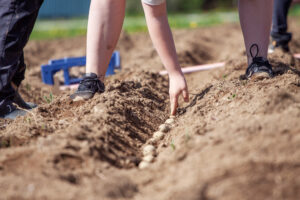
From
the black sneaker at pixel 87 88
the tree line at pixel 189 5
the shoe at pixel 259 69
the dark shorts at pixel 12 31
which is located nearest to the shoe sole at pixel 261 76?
the shoe at pixel 259 69

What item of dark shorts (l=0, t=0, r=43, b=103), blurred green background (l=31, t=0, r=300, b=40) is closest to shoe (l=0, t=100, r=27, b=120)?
A: dark shorts (l=0, t=0, r=43, b=103)

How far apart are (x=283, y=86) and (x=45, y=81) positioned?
2.53 metres

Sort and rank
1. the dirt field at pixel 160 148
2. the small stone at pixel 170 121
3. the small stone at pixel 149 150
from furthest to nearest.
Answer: the small stone at pixel 170 121 → the small stone at pixel 149 150 → the dirt field at pixel 160 148

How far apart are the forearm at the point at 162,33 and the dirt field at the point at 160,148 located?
35cm

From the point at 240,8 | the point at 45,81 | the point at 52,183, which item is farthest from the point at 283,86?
the point at 45,81

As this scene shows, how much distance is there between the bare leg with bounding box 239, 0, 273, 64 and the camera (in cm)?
252

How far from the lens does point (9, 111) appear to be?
241cm

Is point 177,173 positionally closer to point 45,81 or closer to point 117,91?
point 117,91

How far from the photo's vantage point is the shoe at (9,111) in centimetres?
237

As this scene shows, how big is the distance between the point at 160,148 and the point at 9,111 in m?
1.16

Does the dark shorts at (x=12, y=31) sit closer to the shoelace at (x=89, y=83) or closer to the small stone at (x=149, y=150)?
the shoelace at (x=89, y=83)

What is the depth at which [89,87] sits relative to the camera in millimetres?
2334

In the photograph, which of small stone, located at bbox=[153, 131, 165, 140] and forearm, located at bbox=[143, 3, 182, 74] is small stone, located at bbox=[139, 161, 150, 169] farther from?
forearm, located at bbox=[143, 3, 182, 74]

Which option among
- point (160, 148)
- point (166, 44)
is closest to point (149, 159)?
point (160, 148)
